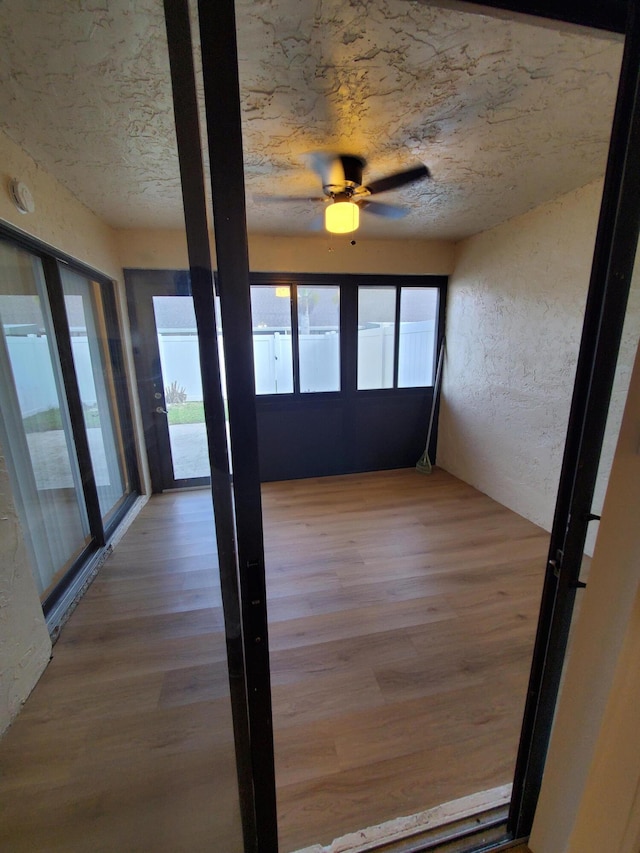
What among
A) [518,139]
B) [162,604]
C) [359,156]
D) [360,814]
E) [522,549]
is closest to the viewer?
[360,814]

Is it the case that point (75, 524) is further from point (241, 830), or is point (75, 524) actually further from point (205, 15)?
point (205, 15)

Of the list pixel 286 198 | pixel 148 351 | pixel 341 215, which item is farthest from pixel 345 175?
pixel 148 351

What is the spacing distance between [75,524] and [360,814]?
215 centimetres

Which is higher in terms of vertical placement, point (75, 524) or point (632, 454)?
point (632, 454)

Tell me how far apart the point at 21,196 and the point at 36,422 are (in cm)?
111

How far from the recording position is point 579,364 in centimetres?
76

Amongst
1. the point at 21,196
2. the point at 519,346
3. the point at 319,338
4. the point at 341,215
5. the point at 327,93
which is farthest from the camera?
the point at 319,338

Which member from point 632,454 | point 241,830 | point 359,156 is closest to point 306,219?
point 359,156

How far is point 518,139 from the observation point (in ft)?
5.49

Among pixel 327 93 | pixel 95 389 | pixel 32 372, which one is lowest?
pixel 95 389

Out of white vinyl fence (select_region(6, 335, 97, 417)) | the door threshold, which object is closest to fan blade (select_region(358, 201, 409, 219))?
white vinyl fence (select_region(6, 335, 97, 417))

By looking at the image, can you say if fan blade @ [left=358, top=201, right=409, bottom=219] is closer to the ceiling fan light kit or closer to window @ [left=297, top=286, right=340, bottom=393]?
the ceiling fan light kit

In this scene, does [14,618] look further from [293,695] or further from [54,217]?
[54,217]

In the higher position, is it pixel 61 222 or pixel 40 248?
pixel 61 222
